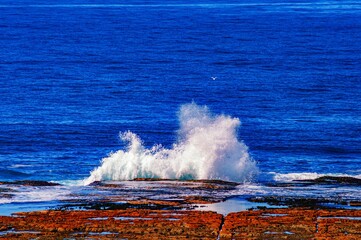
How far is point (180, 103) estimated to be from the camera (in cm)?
9944

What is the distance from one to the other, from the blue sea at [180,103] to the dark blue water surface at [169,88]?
0.16m

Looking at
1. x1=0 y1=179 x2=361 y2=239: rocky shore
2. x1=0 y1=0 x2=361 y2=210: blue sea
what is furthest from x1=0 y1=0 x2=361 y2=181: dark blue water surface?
x1=0 y1=179 x2=361 y2=239: rocky shore

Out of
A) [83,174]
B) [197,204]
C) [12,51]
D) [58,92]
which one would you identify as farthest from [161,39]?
[197,204]

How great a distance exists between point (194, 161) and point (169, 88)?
130 ft

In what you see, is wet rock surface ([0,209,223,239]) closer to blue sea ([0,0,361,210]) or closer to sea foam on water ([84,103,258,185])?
blue sea ([0,0,361,210])

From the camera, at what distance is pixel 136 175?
69875mm

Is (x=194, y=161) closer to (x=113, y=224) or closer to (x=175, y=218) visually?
(x=175, y=218)

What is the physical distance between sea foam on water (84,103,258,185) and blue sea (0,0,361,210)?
0.29 ft

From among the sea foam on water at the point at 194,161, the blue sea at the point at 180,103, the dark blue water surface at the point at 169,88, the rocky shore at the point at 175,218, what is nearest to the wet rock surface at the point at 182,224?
the rocky shore at the point at 175,218

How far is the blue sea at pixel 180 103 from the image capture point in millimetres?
70938

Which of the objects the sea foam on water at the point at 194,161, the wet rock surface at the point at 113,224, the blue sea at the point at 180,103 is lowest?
the wet rock surface at the point at 113,224

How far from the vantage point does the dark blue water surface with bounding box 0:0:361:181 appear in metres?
78.9

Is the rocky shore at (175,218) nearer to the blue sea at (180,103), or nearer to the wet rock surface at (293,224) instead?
the wet rock surface at (293,224)

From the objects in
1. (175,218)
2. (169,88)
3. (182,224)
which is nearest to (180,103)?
(169,88)
